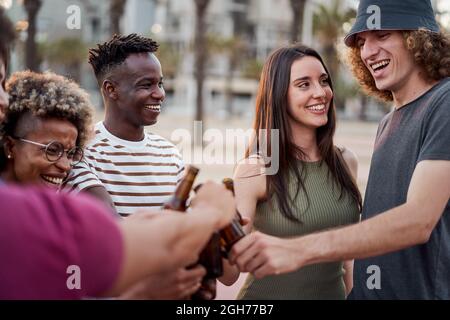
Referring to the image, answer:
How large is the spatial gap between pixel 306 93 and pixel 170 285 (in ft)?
4.23

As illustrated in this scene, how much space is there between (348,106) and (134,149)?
57.4 metres

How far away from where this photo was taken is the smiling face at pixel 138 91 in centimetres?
282

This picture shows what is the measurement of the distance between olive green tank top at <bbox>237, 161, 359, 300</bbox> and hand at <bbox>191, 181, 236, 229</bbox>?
84 centimetres

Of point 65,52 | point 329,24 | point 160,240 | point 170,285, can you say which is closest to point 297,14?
point 170,285

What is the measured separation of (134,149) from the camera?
8.94ft

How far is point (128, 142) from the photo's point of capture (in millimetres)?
2760

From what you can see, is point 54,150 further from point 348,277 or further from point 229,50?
point 229,50

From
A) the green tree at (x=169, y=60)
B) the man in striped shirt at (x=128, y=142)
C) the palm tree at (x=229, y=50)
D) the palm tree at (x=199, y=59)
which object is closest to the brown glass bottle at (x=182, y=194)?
the man in striped shirt at (x=128, y=142)

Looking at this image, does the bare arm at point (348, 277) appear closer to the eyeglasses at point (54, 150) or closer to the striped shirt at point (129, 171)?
the striped shirt at point (129, 171)

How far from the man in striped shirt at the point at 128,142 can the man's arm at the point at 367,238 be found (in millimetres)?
732

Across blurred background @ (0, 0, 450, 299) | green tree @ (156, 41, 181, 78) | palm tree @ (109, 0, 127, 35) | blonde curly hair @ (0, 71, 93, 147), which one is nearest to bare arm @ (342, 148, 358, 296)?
blonde curly hair @ (0, 71, 93, 147)

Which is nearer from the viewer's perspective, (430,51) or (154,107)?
(430,51)

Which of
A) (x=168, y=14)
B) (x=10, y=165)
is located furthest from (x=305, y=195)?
(x=168, y=14)

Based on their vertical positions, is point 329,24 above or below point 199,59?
above
